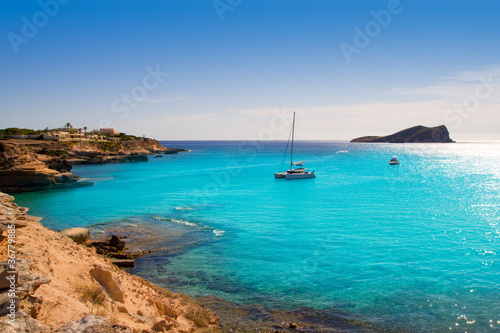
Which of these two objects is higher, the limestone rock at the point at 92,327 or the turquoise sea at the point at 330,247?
the limestone rock at the point at 92,327

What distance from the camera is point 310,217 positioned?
35094mm

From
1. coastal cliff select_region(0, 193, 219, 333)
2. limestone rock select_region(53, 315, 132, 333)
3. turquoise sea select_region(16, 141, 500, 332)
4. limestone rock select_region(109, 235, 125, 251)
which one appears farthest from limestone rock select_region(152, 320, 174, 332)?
limestone rock select_region(109, 235, 125, 251)

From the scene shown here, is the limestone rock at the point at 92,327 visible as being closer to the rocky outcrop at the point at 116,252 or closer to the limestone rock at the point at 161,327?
the limestone rock at the point at 161,327

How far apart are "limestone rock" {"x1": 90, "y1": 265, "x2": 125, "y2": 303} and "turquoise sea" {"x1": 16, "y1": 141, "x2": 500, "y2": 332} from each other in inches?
236

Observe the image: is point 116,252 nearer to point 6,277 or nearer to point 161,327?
point 161,327

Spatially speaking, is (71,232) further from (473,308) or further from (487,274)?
(487,274)

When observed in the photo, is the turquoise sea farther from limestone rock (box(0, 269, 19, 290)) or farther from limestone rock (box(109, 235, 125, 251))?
limestone rock (box(0, 269, 19, 290))

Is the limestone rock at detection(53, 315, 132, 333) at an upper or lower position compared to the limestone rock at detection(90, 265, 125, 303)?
upper

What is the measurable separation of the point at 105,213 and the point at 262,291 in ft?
86.0

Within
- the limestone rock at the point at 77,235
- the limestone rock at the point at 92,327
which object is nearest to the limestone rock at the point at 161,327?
the limestone rock at the point at 92,327

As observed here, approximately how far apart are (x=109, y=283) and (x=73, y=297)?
1.87m

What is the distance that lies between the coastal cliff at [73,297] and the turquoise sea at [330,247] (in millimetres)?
3867

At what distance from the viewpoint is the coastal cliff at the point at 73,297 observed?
262 inches

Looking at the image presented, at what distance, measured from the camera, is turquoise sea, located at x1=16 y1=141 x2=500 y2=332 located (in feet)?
51.9
